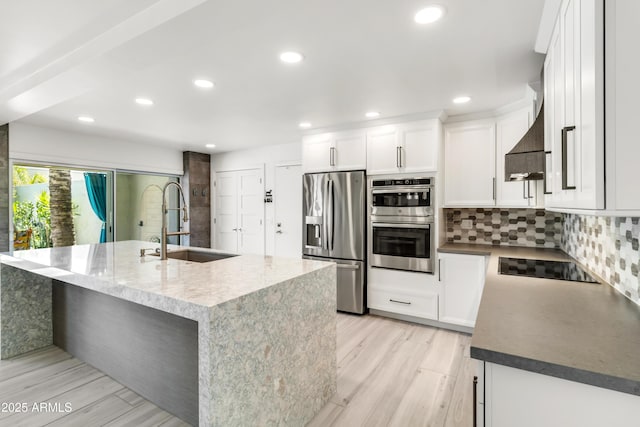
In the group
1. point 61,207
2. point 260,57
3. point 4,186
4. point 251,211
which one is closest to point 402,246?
point 260,57

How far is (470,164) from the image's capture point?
3.38 metres

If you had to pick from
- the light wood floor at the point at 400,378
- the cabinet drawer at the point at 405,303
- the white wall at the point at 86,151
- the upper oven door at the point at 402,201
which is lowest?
the light wood floor at the point at 400,378

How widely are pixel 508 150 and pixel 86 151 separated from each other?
5.14 metres

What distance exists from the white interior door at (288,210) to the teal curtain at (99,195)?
244cm

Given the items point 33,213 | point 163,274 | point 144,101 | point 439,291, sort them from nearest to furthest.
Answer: point 163,274 < point 144,101 < point 439,291 < point 33,213

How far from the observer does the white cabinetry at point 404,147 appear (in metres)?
3.34

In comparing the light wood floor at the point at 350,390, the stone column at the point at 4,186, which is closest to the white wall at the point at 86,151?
the stone column at the point at 4,186

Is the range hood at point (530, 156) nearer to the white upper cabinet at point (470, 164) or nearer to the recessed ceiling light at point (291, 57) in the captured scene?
the white upper cabinet at point (470, 164)

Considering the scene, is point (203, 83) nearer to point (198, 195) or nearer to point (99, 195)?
point (99, 195)

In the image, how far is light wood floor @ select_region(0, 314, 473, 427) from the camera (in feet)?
6.20

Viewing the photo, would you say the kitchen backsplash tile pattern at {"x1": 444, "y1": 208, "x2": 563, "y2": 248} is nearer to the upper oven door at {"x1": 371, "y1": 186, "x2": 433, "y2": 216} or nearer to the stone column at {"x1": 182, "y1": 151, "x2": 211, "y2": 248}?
the upper oven door at {"x1": 371, "y1": 186, "x2": 433, "y2": 216}

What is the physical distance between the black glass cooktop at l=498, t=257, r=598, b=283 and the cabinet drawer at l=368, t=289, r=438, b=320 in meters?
0.98

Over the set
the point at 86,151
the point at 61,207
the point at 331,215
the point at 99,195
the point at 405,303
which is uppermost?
the point at 86,151

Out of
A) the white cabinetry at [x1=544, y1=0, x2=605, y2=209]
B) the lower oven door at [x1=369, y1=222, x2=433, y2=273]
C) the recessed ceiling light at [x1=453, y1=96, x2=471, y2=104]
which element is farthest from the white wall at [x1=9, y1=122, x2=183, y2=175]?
the white cabinetry at [x1=544, y1=0, x2=605, y2=209]
